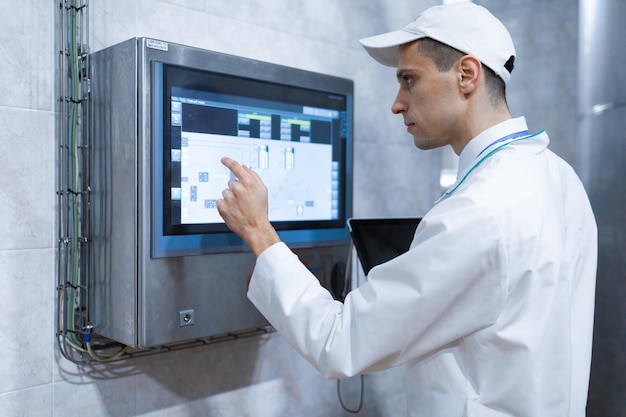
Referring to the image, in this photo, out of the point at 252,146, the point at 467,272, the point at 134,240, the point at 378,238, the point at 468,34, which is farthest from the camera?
the point at 378,238

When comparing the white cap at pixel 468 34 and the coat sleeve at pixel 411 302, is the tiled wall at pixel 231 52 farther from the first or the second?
the white cap at pixel 468 34

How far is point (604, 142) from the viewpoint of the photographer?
5.47 ft

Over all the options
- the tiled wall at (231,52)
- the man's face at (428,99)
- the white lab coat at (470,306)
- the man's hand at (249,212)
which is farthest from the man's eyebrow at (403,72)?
the tiled wall at (231,52)

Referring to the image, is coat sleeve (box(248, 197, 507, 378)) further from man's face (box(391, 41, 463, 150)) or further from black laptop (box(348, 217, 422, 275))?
black laptop (box(348, 217, 422, 275))

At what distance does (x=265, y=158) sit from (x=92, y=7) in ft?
1.72

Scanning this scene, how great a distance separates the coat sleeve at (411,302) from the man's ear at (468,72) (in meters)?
0.25

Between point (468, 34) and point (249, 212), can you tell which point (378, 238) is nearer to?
point (249, 212)

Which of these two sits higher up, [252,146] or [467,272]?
[252,146]

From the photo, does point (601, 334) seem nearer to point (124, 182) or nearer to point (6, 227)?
point (124, 182)

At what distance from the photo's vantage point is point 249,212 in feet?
3.94

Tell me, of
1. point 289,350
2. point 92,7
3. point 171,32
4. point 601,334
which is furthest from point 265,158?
point 601,334

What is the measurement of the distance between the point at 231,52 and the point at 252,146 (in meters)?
0.37

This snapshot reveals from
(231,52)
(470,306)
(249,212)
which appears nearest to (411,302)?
(470,306)

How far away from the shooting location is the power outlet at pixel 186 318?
4.28 feet
